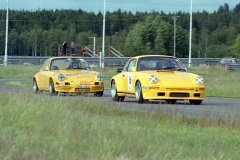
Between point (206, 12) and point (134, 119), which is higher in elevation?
point (206, 12)

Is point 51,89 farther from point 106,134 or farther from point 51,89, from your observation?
point 106,134

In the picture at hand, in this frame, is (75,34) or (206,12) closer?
(75,34)

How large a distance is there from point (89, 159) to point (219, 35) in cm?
14832

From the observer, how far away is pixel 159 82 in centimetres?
2030

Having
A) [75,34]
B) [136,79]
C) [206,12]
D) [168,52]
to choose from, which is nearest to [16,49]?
[75,34]

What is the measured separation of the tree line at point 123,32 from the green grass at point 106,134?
92.0 metres

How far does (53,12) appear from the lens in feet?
504

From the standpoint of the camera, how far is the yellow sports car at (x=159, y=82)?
20.2 metres

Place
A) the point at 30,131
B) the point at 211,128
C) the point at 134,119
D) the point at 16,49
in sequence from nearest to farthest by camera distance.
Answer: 1. the point at 30,131
2. the point at 211,128
3. the point at 134,119
4. the point at 16,49

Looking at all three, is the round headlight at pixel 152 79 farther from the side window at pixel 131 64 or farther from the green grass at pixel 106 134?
the green grass at pixel 106 134

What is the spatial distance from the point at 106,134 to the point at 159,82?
369 inches

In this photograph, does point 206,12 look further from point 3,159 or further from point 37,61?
point 3,159


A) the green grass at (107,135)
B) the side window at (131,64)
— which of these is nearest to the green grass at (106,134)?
the green grass at (107,135)

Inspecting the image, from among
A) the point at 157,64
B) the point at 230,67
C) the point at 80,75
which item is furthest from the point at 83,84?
the point at 230,67
